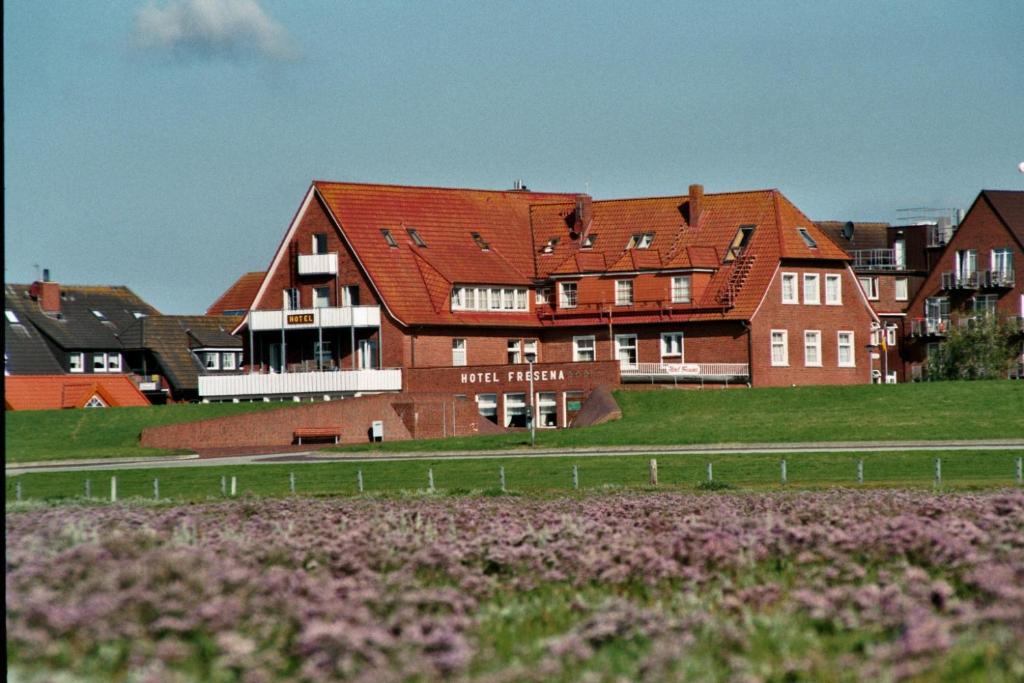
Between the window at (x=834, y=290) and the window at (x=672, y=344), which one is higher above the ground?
the window at (x=834, y=290)

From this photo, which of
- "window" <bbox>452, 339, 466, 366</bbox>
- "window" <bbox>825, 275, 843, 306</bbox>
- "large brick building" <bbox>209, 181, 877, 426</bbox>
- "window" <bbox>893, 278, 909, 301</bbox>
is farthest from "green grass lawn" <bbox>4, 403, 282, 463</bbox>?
"window" <bbox>893, 278, 909, 301</bbox>

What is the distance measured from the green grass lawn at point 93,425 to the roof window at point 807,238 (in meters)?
29.9

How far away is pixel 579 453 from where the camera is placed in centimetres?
5981

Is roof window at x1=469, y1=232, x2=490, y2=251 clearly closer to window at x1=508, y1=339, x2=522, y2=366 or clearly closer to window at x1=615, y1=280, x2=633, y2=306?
window at x1=508, y1=339, x2=522, y2=366

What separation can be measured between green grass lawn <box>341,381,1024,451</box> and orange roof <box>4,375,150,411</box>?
35.7 metres

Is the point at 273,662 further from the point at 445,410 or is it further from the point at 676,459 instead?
the point at 445,410

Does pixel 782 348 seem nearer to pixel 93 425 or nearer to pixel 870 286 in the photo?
pixel 870 286

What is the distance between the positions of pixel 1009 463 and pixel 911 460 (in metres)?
3.40

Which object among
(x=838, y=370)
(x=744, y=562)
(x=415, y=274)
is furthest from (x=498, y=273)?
(x=744, y=562)

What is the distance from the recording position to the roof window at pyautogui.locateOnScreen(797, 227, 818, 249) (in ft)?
294

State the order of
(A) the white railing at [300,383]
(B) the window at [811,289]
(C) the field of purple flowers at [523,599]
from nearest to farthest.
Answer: (C) the field of purple flowers at [523,599] → (A) the white railing at [300,383] → (B) the window at [811,289]

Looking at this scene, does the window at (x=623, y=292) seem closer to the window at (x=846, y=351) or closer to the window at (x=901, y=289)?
the window at (x=846, y=351)

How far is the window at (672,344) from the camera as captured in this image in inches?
3438

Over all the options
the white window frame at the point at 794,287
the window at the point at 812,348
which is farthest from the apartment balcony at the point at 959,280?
the white window frame at the point at 794,287
